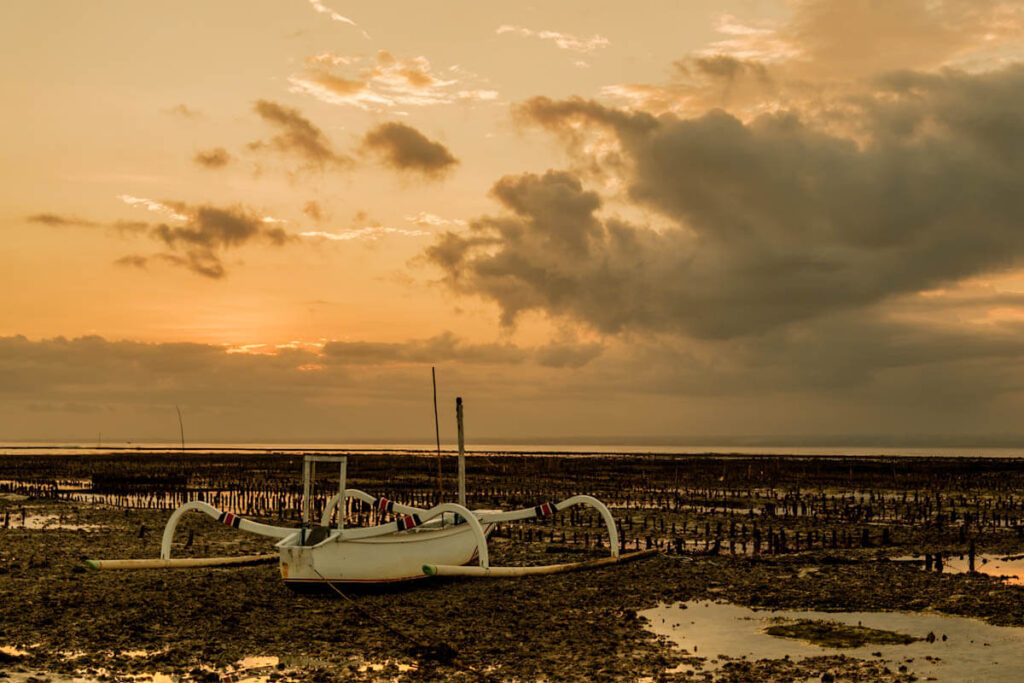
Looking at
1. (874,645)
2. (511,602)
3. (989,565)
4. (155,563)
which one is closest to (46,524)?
(155,563)

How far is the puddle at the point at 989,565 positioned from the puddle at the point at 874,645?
5.73m

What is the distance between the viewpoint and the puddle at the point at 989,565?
2180 cm

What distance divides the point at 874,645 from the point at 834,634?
0.92 m

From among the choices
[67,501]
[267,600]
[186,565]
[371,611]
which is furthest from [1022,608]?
[67,501]

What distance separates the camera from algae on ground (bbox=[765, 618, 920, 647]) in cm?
1495

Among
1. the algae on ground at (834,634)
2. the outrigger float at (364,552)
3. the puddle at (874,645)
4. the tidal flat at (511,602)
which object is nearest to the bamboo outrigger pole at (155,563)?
the outrigger float at (364,552)

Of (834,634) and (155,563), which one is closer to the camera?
(834,634)

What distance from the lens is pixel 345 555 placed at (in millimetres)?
18766

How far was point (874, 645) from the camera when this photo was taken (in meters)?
14.7

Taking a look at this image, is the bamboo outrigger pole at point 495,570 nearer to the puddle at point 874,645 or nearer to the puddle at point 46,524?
the puddle at point 874,645

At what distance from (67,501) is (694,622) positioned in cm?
3938

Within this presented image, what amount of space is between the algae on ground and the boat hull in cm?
772

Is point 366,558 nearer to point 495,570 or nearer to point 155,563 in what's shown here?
point 495,570

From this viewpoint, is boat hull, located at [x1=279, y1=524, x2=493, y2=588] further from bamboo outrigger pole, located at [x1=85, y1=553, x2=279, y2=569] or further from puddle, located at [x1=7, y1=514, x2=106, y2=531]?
puddle, located at [x1=7, y1=514, x2=106, y2=531]
